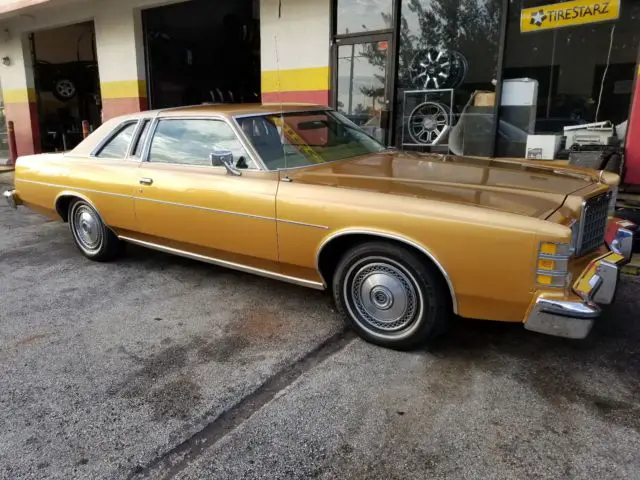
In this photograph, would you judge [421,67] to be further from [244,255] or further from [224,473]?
[224,473]

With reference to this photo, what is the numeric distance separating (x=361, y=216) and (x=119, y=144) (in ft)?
9.14

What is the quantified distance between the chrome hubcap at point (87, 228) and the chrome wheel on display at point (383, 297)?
2872mm

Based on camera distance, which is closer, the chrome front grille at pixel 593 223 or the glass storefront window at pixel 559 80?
the chrome front grille at pixel 593 223

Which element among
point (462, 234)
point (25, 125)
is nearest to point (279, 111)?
point (462, 234)

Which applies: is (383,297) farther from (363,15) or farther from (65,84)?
(65,84)

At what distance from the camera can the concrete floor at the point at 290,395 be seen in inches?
90.6

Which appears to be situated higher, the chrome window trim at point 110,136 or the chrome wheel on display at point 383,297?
the chrome window trim at point 110,136

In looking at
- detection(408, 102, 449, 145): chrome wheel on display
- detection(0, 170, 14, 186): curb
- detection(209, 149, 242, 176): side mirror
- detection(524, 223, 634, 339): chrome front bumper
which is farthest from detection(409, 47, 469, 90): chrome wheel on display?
detection(0, 170, 14, 186): curb

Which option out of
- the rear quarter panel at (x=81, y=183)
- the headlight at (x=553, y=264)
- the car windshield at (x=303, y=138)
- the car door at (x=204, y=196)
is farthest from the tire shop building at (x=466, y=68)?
the headlight at (x=553, y=264)

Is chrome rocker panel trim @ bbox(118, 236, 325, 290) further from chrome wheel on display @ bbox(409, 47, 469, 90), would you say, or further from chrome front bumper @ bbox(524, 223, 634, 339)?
chrome wheel on display @ bbox(409, 47, 469, 90)

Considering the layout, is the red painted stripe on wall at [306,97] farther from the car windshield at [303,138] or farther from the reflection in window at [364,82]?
the car windshield at [303,138]

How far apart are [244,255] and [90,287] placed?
5.18 feet

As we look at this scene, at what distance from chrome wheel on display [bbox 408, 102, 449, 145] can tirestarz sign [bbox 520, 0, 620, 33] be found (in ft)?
4.89

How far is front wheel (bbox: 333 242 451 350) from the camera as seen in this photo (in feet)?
10.0
